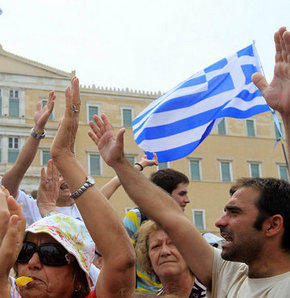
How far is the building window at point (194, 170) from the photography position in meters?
31.3

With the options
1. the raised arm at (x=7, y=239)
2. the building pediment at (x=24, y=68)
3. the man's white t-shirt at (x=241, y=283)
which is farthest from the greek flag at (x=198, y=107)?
the building pediment at (x=24, y=68)

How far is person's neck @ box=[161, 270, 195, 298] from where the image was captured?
11.3ft

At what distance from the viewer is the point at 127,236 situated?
90.1 inches

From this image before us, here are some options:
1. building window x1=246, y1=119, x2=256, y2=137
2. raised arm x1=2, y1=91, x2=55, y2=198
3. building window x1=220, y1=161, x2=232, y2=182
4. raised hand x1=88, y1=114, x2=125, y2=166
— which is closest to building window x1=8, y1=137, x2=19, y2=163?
building window x1=220, y1=161, x2=232, y2=182

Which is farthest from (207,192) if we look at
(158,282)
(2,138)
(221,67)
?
(158,282)

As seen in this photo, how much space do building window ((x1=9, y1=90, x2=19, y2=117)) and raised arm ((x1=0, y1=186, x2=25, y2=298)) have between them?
28210 mm

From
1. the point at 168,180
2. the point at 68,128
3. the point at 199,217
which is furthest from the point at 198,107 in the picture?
the point at 199,217

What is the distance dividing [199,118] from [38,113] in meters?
2.98

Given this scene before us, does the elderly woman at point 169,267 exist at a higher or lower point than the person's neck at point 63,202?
lower

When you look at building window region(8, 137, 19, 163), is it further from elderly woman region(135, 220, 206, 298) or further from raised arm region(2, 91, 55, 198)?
elderly woman region(135, 220, 206, 298)

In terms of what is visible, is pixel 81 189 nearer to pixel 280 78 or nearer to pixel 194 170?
pixel 280 78

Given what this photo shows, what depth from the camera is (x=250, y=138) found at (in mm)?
33531

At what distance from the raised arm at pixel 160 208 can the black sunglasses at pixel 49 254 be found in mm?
772

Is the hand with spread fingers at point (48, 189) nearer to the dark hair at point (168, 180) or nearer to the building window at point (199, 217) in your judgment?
the dark hair at point (168, 180)
